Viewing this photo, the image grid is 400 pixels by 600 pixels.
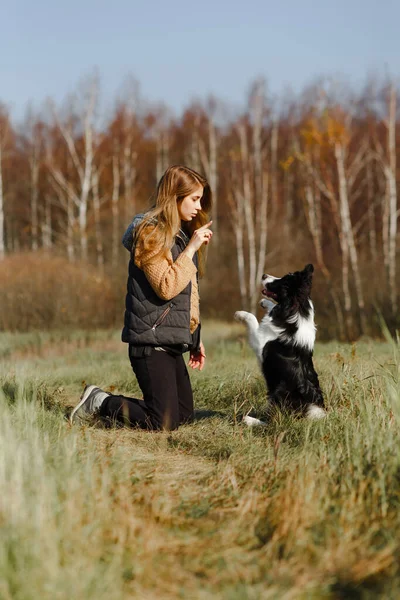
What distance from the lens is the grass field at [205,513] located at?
217cm

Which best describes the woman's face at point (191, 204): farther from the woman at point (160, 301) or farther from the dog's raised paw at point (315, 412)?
the dog's raised paw at point (315, 412)

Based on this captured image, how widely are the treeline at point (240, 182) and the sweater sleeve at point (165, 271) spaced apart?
1092 cm

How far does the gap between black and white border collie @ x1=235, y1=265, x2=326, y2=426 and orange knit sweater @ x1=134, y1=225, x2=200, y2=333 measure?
83cm

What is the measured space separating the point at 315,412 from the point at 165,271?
1491 mm

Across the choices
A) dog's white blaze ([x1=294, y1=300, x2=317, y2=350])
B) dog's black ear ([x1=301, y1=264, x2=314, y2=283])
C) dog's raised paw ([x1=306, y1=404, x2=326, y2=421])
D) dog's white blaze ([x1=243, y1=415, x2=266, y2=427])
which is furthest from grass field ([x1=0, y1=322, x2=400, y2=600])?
dog's black ear ([x1=301, y1=264, x2=314, y2=283])

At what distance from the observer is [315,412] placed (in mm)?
4344

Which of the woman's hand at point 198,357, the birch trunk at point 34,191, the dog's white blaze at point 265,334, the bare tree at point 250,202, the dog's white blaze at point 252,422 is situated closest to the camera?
the dog's white blaze at point 252,422

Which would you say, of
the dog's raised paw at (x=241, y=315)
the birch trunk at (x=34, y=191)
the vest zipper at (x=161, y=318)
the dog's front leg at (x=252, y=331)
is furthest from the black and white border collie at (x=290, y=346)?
the birch trunk at (x=34, y=191)

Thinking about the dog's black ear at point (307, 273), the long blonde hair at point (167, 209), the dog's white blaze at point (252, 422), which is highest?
the long blonde hair at point (167, 209)

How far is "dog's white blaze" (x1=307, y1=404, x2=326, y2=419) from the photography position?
14.0 ft

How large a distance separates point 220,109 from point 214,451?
2560 cm

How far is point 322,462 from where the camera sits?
3174 mm

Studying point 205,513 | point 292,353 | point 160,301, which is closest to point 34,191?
point 160,301

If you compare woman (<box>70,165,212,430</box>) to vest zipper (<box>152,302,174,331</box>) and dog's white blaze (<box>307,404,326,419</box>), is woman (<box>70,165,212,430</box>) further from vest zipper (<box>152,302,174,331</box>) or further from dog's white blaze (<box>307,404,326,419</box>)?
dog's white blaze (<box>307,404,326,419</box>)
